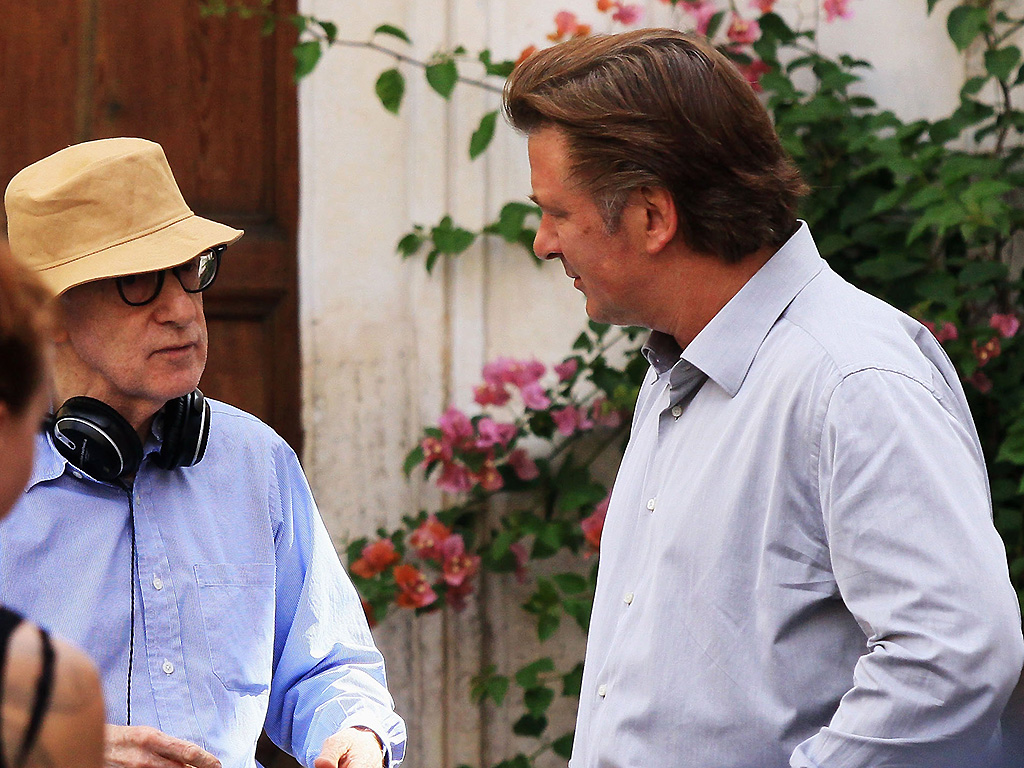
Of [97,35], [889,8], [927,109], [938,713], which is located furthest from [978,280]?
[97,35]

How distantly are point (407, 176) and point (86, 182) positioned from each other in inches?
56.4

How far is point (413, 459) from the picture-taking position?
3156mm

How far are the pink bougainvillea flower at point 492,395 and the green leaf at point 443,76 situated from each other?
0.72m

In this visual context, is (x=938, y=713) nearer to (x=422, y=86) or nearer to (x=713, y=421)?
(x=713, y=421)

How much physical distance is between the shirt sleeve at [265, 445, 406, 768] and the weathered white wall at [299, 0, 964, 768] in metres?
1.13

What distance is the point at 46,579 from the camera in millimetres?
1836

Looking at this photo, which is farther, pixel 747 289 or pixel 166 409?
pixel 166 409

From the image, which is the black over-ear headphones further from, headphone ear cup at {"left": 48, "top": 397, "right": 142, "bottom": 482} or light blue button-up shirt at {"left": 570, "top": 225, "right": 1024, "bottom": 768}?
light blue button-up shirt at {"left": 570, "top": 225, "right": 1024, "bottom": 768}

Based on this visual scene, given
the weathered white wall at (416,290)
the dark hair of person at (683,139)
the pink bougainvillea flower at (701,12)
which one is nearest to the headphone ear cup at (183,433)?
the dark hair of person at (683,139)

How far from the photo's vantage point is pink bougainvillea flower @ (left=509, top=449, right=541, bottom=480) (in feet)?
10.5

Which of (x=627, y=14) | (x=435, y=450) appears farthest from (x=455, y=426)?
(x=627, y=14)

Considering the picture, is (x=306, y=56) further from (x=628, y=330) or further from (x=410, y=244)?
(x=628, y=330)

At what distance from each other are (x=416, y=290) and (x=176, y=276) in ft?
4.34

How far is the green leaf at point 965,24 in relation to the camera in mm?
2928
